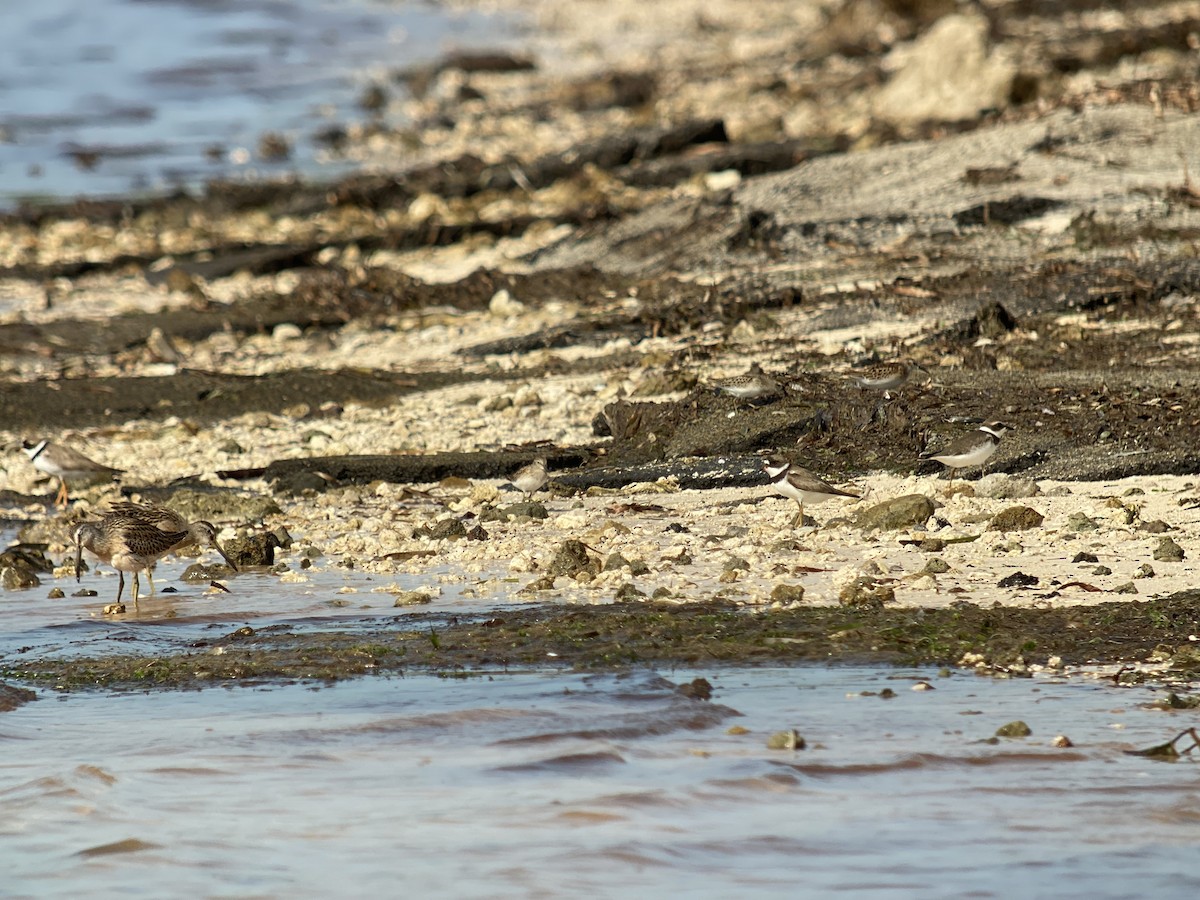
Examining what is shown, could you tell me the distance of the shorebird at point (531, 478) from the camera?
774 cm

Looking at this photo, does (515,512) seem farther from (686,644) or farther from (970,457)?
(686,644)

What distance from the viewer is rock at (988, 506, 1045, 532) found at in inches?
266

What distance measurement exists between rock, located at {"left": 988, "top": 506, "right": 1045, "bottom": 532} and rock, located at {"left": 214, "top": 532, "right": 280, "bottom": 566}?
2.91 m

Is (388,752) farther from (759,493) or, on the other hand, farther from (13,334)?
(13,334)

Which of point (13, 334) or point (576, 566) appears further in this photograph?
point (13, 334)

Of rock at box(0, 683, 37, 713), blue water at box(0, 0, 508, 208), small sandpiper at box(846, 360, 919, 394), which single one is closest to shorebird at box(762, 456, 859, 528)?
small sandpiper at box(846, 360, 919, 394)

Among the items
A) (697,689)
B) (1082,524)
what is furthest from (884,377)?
(697,689)

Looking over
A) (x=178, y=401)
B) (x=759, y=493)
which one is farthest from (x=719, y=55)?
(x=759, y=493)

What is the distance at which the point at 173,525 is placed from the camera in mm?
7297

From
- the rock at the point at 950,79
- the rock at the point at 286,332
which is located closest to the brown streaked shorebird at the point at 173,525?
the rock at the point at 286,332

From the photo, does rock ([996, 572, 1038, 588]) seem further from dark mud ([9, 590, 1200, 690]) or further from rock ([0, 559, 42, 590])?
rock ([0, 559, 42, 590])

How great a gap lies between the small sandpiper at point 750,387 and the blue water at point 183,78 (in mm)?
16445

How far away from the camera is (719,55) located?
34.2 meters

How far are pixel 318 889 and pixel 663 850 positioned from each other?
0.79m
